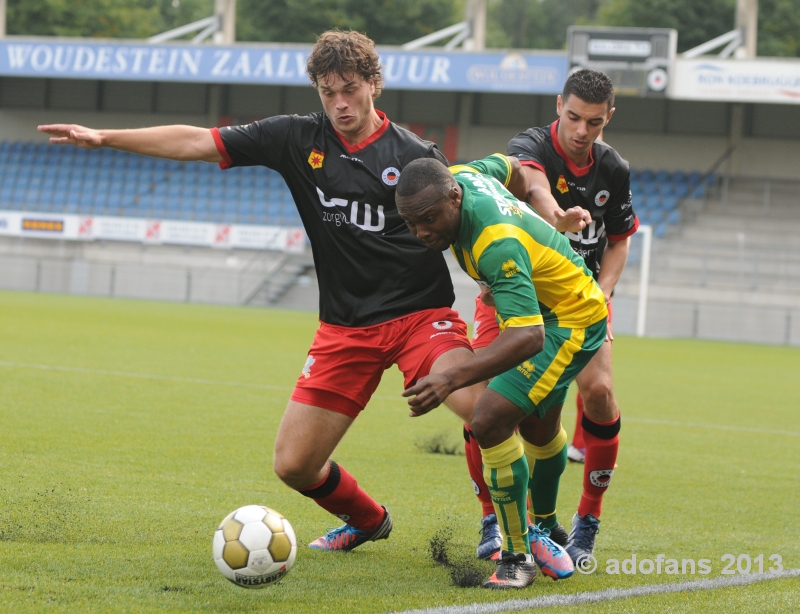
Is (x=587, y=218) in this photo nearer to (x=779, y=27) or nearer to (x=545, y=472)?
(x=545, y=472)

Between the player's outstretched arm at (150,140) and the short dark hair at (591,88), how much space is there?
180 centimetres

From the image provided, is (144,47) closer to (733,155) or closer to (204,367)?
(733,155)

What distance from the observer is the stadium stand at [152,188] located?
102 ft

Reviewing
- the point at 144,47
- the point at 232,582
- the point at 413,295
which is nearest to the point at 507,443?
the point at 413,295

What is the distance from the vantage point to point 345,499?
4719 millimetres

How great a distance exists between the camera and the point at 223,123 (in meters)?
34.5

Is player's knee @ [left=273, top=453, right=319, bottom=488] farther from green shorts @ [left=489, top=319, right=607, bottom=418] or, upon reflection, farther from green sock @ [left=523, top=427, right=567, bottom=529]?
green sock @ [left=523, top=427, right=567, bottom=529]

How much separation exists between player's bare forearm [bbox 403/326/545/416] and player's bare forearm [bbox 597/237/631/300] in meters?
1.79

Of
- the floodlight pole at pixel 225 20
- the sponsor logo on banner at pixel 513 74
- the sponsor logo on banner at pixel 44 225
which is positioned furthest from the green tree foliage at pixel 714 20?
the sponsor logo on banner at pixel 44 225

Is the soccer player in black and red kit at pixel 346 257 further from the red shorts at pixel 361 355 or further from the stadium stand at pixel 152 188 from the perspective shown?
the stadium stand at pixel 152 188

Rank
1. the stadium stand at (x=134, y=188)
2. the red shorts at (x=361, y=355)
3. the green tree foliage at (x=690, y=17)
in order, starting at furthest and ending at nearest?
the green tree foliage at (x=690, y=17)
the stadium stand at (x=134, y=188)
the red shorts at (x=361, y=355)

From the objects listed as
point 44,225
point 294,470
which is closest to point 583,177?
point 294,470

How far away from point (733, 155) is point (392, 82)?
10.5 metres

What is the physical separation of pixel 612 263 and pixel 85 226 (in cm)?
2765
